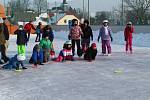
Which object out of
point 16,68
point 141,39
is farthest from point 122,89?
point 141,39

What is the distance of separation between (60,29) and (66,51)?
2937 cm

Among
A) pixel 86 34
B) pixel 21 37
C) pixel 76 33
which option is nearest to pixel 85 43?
pixel 86 34

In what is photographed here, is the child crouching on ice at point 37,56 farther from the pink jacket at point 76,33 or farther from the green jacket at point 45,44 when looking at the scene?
the pink jacket at point 76,33

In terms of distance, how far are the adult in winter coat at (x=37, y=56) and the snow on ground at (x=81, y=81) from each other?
350 millimetres

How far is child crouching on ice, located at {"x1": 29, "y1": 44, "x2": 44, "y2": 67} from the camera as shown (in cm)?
1342

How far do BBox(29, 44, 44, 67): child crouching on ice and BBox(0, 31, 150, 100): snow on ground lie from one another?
1.11 feet

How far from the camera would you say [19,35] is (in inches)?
535

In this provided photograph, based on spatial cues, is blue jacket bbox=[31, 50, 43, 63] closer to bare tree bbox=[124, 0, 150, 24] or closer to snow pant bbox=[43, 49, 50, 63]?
snow pant bbox=[43, 49, 50, 63]

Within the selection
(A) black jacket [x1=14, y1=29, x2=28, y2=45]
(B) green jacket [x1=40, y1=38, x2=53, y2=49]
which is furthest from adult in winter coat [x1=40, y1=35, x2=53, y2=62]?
(A) black jacket [x1=14, y1=29, x2=28, y2=45]

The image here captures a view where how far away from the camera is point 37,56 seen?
44.8ft

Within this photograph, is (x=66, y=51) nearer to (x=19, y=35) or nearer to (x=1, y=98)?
(x=19, y=35)

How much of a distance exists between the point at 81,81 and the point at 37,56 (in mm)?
3637

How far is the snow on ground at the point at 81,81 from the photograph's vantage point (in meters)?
8.53

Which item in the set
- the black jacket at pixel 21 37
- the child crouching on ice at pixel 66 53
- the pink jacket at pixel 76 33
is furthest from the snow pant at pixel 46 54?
the pink jacket at pixel 76 33
